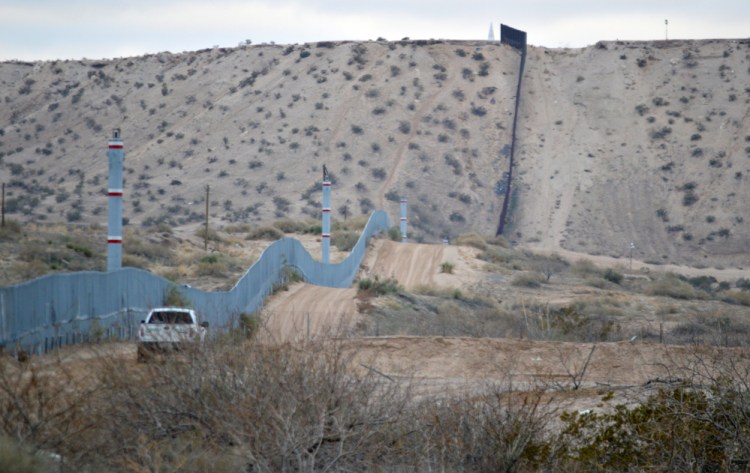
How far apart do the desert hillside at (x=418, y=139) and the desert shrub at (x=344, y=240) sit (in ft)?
52.9

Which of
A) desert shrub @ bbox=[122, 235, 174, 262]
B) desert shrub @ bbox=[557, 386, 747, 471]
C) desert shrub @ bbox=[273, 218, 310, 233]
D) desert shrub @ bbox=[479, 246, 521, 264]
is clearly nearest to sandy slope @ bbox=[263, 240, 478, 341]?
desert shrub @ bbox=[479, 246, 521, 264]

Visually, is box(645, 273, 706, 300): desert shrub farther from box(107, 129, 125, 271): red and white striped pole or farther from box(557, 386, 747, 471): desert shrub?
box(557, 386, 747, 471): desert shrub

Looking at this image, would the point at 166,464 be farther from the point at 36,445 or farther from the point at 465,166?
the point at 465,166

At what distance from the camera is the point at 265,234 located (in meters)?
57.7

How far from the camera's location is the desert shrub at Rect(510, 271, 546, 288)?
158 ft

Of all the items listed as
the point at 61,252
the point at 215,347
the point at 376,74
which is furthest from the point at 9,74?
the point at 215,347

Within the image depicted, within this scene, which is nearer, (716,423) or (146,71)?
(716,423)

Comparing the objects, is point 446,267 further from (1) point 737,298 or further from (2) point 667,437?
(2) point 667,437

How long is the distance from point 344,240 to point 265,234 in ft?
17.0

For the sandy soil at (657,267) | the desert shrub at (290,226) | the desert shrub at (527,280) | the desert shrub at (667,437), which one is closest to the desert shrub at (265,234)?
the desert shrub at (290,226)

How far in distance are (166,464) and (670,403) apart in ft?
21.1

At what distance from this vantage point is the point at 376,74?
295 ft

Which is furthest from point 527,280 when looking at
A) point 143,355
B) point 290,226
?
point 143,355

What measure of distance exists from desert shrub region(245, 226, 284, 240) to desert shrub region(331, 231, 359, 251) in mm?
3327
